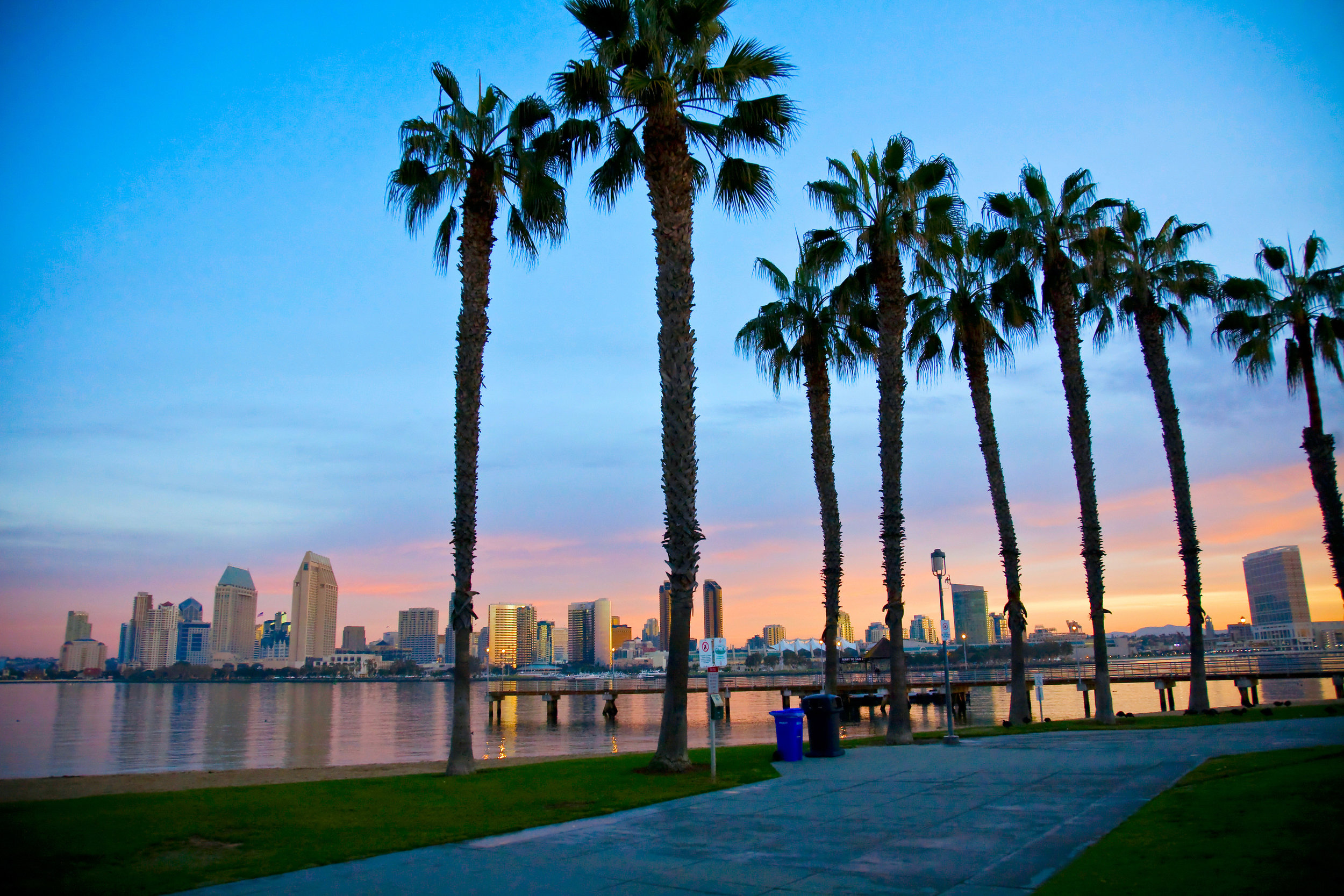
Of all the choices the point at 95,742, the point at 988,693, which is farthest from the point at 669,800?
the point at 988,693

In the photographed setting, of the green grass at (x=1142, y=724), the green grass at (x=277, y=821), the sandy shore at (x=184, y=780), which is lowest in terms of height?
the sandy shore at (x=184, y=780)

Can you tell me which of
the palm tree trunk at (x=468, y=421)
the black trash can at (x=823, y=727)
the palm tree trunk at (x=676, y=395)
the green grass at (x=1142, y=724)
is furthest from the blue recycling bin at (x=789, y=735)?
the palm tree trunk at (x=468, y=421)

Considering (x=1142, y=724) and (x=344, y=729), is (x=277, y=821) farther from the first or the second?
(x=344, y=729)

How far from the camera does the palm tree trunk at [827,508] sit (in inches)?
965

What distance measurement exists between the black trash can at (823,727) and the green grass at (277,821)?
1.38 metres

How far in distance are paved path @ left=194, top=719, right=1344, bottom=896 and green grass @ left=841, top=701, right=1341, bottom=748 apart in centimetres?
741

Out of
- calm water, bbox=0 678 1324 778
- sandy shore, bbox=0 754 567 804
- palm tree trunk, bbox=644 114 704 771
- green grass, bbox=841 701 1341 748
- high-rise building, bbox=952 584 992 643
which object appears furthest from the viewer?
high-rise building, bbox=952 584 992 643

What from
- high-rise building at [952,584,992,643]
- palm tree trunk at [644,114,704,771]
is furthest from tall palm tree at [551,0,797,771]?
high-rise building at [952,584,992,643]

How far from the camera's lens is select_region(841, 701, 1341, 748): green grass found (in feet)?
66.4

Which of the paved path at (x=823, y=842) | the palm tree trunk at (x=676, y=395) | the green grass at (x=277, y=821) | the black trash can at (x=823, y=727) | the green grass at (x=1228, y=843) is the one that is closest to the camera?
the green grass at (x=1228, y=843)

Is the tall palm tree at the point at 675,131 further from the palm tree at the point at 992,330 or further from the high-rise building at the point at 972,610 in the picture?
the high-rise building at the point at 972,610

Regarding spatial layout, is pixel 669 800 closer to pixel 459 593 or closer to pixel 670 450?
pixel 670 450

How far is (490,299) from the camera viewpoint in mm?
18609

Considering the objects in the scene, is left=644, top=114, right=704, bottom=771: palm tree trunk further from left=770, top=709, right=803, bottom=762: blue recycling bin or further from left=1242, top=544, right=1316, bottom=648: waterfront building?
left=1242, top=544, right=1316, bottom=648: waterfront building
